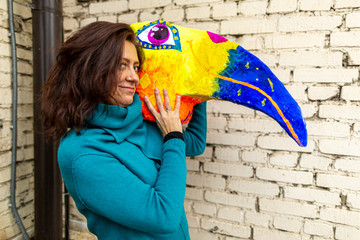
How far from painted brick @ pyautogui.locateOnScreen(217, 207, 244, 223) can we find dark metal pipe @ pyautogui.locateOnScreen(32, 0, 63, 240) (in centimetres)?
112

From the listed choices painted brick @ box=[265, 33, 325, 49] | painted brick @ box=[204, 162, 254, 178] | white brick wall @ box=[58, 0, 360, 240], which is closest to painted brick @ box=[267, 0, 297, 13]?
white brick wall @ box=[58, 0, 360, 240]

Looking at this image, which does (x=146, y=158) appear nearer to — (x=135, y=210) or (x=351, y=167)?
(x=135, y=210)

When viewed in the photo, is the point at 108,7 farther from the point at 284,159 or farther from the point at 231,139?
the point at 284,159

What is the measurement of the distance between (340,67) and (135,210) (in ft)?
4.19

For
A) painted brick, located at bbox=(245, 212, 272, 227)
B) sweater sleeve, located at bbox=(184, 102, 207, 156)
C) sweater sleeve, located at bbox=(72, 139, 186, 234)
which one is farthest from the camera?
painted brick, located at bbox=(245, 212, 272, 227)

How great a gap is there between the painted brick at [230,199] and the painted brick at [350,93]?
2.55 ft

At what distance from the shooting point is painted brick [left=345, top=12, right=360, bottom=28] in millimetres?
1361

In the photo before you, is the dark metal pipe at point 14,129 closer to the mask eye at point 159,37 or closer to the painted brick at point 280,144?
the mask eye at point 159,37

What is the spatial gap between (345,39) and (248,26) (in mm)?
505

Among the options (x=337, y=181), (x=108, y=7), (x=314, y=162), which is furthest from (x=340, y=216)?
(x=108, y=7)

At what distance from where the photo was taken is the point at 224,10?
5.16 ft

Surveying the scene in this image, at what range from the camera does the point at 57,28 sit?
67.5 inches

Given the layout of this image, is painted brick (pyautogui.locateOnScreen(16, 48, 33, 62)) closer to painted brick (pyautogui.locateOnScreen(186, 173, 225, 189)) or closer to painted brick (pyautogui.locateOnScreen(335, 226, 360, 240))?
painted brick (pyautogui.locateOnScreen(186, 173, 225, 189))

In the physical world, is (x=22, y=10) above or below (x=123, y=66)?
above
